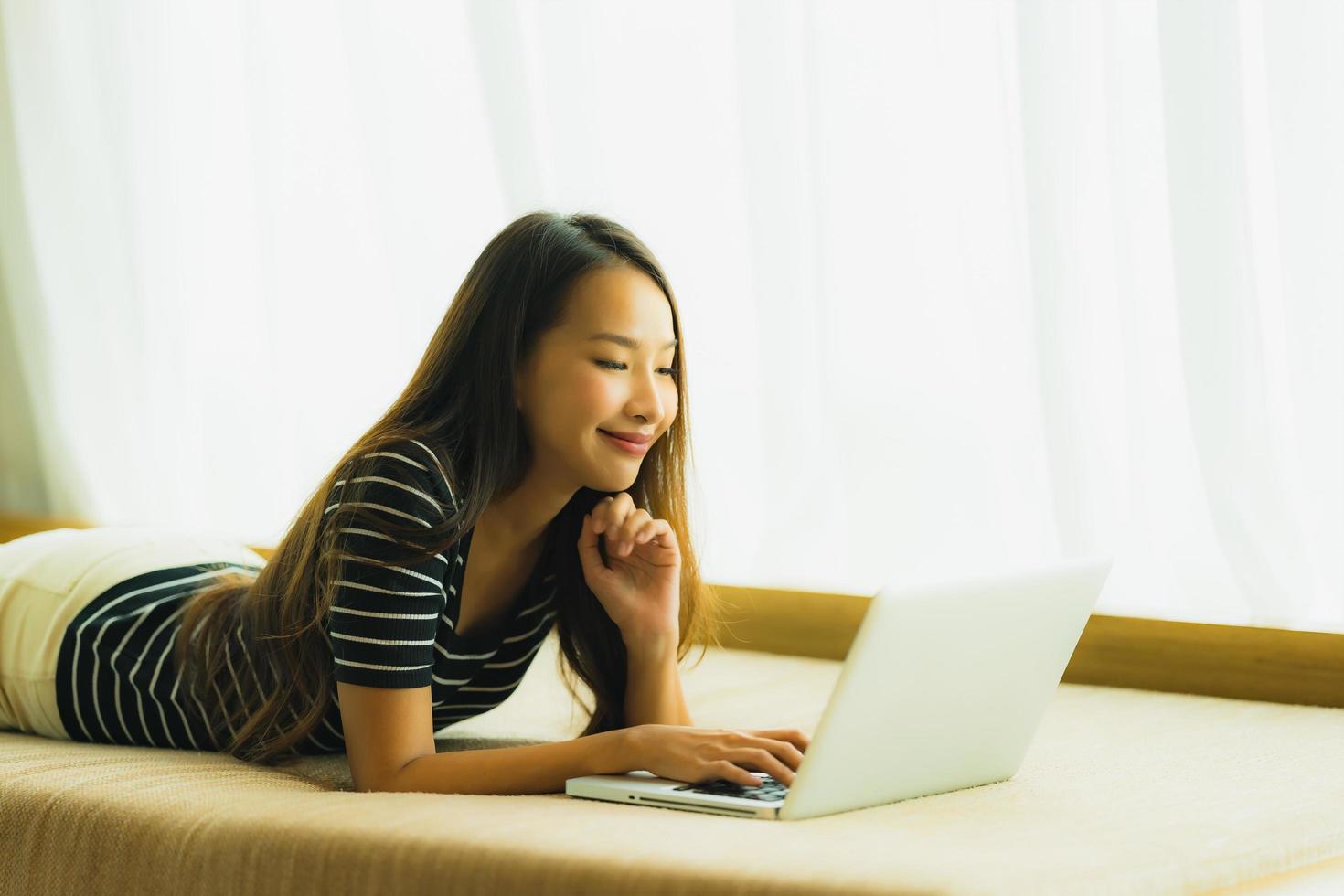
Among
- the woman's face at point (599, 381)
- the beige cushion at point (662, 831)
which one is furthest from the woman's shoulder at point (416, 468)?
the beige cushion at point (662, 831)

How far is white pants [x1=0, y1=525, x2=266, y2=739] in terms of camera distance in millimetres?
1650

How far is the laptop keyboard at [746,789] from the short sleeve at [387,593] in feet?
0.85

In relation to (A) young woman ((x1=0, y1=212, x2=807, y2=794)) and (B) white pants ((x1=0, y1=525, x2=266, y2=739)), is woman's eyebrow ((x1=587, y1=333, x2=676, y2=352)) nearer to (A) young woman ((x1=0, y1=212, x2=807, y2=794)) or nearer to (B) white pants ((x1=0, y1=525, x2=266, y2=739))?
(A) young woman ((x1=0, y1=212, x2=807, y2=794))

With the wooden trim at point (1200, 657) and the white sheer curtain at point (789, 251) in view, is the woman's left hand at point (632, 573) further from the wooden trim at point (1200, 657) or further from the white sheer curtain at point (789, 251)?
the wooden trim at point (1200, 657)

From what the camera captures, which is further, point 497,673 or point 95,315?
point 95,315

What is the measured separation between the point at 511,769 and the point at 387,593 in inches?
7.1

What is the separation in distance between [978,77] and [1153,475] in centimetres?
57

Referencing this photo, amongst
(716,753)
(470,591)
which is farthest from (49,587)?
Result: (716,753)

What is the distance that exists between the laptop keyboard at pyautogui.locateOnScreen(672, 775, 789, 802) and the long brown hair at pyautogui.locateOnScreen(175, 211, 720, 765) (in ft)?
0.99

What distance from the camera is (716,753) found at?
46.6 inches

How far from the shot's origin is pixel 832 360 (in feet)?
6.95

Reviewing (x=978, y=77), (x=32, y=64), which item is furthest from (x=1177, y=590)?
(x=32, y=64)

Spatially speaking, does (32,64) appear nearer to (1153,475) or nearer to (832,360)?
(832,360)

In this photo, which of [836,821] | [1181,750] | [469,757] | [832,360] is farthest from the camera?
[832,360]
